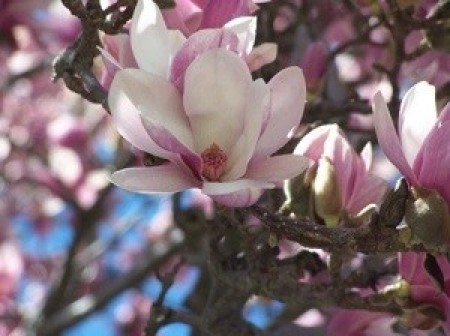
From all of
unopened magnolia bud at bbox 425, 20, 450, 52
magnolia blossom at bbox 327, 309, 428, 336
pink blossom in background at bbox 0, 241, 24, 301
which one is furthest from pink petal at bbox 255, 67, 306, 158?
pink blossom in background at bbox 0, 241, 24, 301

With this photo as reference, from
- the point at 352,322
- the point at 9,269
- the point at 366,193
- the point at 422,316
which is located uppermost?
the point at 366,193

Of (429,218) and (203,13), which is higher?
(203,13)

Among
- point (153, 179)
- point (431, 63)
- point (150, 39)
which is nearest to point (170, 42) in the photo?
point (150, 39)

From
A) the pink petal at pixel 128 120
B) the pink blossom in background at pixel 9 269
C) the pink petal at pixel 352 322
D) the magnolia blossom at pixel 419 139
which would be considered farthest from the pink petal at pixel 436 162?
the pink blossom in background at pixel 9 269

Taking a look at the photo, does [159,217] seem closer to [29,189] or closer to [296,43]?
[29,189]

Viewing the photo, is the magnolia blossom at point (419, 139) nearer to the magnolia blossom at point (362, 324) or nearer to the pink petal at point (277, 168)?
the pink petal at point (277, 168)

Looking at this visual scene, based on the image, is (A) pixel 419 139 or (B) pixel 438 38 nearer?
(A) pixel 419 139

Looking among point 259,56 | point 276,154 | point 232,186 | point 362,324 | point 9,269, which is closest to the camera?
point 232,186

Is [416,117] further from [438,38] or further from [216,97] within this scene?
[438,38]
